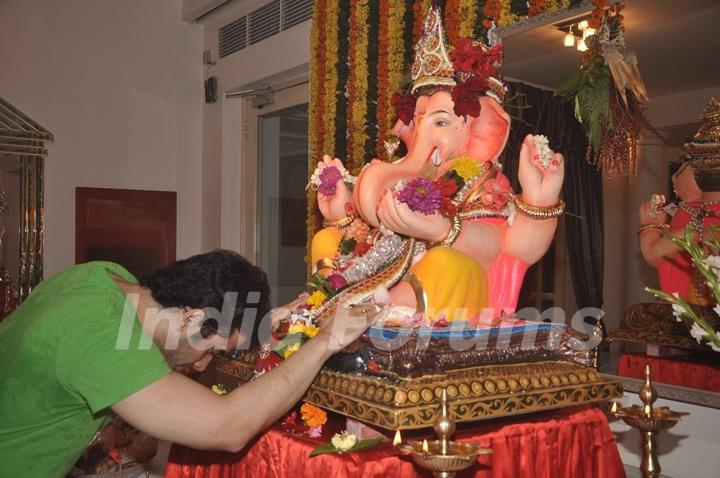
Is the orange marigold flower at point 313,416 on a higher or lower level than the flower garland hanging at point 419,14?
lower

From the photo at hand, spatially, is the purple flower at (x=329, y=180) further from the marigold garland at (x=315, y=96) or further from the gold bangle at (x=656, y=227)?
the marigold garland at (x=315, y=96)

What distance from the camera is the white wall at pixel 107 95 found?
6105mm

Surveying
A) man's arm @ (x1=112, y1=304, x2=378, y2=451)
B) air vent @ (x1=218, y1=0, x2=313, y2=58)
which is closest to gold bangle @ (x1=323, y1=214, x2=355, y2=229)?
man's arm @ (x1=112, y1=304, x2=378, y2=451)

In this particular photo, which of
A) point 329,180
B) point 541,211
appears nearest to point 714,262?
point 541,211

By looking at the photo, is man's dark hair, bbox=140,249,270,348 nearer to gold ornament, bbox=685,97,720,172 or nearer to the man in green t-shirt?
the man in green t-shirt

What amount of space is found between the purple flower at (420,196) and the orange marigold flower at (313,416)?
797 millimetres

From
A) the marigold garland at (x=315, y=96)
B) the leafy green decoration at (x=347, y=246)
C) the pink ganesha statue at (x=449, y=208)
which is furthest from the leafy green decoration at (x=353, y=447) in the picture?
the marigold garland at (x=315, y=96)

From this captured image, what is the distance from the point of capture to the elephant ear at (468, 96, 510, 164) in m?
2.95

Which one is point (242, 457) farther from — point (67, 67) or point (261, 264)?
point (67, 67)

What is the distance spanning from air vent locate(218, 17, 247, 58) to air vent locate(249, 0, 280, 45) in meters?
0.16

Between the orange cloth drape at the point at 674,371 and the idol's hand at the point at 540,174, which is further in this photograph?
the orange cloth drape at the point at 674,371

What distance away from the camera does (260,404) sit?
1.79 m

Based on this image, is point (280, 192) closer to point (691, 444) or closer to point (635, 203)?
point (635, 203)

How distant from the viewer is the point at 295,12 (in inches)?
224
